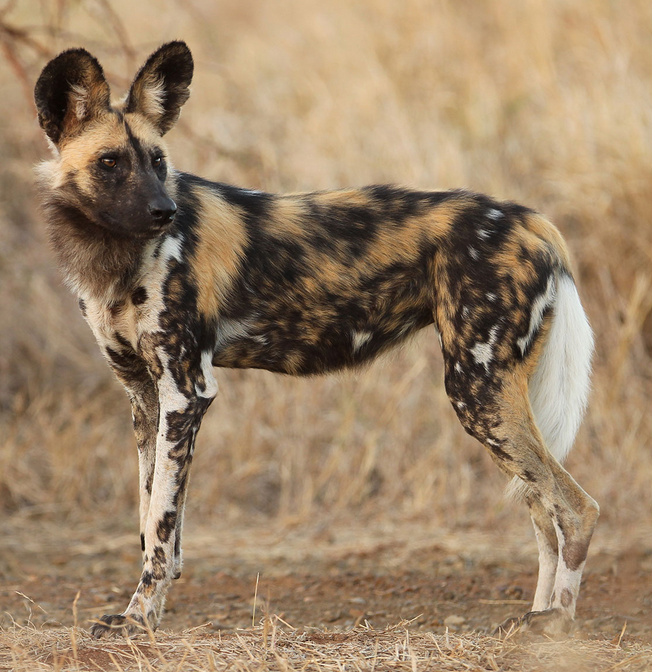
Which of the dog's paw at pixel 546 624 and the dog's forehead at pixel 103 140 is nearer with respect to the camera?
the dog's forehead at pixel 103 140

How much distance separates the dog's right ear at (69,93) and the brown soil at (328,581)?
179cm

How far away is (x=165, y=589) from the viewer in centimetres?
307

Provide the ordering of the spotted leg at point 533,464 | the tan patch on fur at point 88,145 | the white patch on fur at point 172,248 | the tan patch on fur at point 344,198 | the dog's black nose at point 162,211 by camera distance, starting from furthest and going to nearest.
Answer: the tan patch on fur at point 344,198 → the spotted leg at point 533,464 → the white patch on fur at point 172,248 → the tan patch on fur at point 88,145 → the dog's black nose at point 162,211

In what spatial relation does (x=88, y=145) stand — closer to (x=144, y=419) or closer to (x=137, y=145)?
(x=137, y=145)

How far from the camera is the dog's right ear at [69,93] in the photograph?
2938 millimetres

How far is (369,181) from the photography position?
7.19 meters

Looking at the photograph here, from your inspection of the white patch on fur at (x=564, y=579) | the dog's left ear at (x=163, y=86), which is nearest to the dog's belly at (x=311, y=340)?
the dog's left ear at (x=163, y=86)

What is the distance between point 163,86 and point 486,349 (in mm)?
1518

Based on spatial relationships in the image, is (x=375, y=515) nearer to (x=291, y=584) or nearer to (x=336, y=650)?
(x=291, y=584)

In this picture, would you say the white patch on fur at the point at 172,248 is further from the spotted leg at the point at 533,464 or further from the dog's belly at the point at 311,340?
the spotted leg at the point at 533,464

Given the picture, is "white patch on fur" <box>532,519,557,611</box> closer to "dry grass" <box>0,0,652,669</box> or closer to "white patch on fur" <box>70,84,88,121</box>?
"dry grass" <box>0,0,652,669</box>

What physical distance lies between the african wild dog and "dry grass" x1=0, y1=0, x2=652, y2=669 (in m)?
1.97

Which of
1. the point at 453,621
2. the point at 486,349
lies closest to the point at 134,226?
the point at 486,349

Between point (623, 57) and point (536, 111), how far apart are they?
853mm
